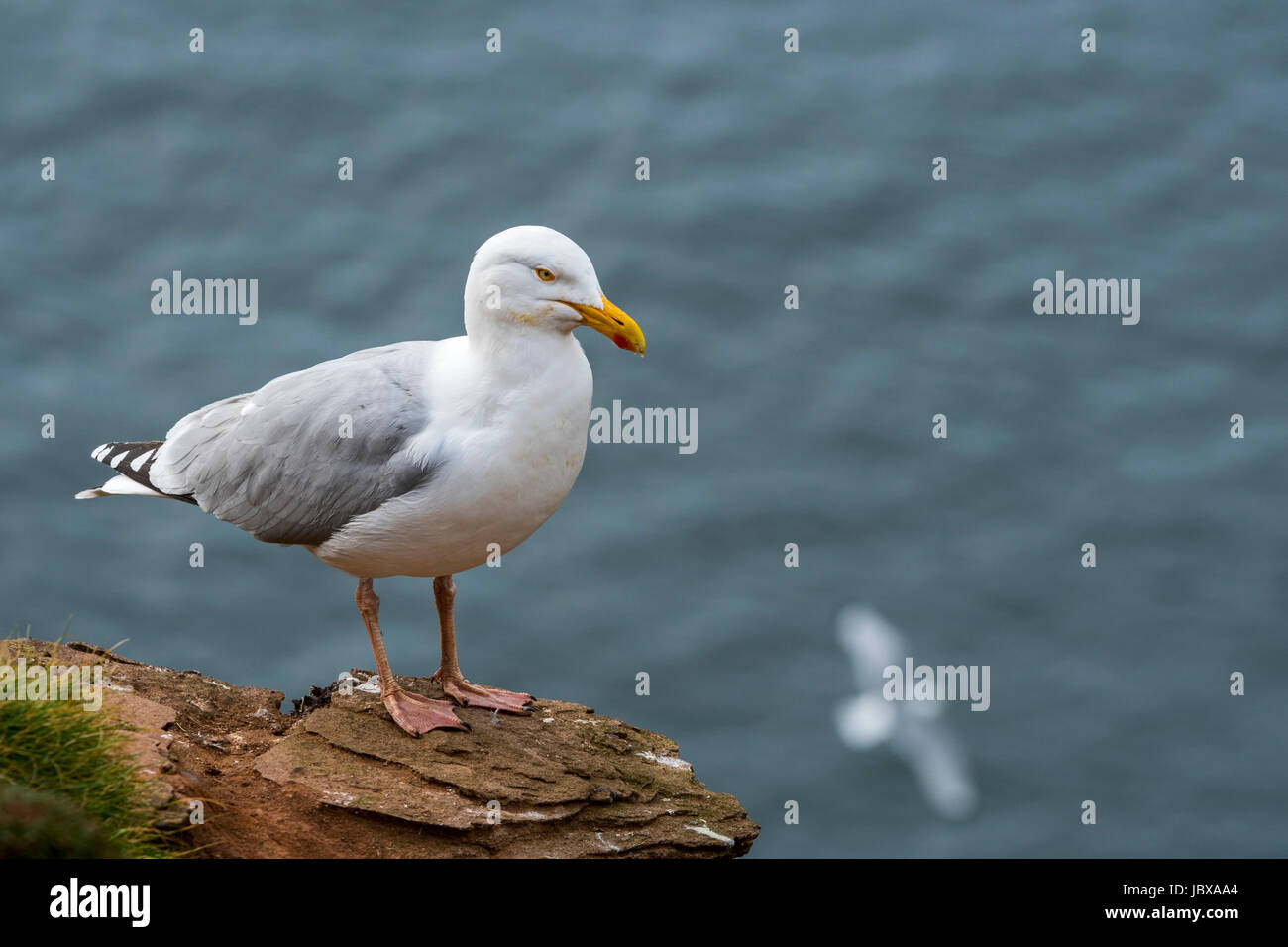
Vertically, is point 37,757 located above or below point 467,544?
below

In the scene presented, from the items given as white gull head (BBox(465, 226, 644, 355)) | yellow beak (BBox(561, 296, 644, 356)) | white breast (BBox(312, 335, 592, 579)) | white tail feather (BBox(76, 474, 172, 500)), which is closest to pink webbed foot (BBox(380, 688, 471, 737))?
white breast (BBox(312, 335, 592, 579))

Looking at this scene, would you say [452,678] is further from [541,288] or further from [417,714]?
[541,288]

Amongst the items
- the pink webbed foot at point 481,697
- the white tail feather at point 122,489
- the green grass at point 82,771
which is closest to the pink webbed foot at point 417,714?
the pink webbed foot at point 481,697

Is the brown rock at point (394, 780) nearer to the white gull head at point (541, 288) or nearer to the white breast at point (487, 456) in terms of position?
the white breast at point (487, 456)

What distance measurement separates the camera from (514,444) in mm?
8000

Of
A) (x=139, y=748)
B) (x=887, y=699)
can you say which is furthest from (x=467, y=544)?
(x=887, y=699)

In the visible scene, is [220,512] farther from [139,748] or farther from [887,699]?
[887,699]

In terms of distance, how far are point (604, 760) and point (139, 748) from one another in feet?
8.50

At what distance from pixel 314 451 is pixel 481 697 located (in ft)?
6.18

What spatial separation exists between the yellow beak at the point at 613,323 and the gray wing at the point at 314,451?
1.07 meters

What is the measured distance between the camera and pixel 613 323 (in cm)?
784

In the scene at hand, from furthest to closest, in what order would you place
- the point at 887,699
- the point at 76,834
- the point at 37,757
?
the point at 887,699 → the point at 37,757 → the point at 76,834

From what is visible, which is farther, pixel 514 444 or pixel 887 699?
pixel 887 699

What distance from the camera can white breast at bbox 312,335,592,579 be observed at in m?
8.00
